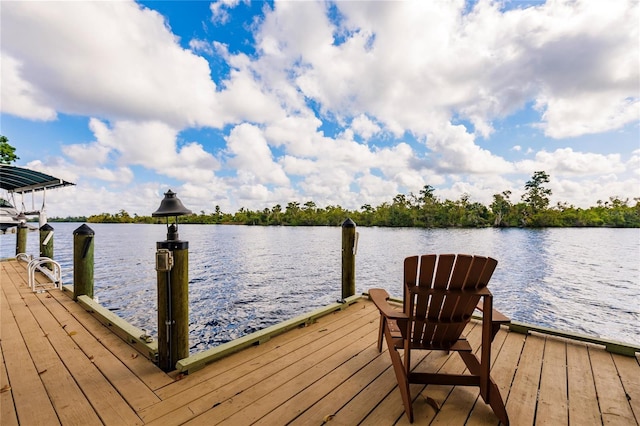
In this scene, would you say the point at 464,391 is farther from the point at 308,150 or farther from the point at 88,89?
the point at 308,150

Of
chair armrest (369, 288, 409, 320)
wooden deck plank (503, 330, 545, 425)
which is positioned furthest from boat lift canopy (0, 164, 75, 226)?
wooden deck plank (503, 330, 545, 425)

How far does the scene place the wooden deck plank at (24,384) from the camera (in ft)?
4.96

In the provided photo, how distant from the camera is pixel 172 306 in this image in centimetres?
204

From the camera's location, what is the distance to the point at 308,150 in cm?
3328

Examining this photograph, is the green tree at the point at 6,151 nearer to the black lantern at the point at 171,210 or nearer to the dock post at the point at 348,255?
the black lantern at the point at 171,210

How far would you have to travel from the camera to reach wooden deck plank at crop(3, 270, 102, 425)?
1.53m

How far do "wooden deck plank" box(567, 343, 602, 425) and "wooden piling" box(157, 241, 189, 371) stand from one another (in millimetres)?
2478

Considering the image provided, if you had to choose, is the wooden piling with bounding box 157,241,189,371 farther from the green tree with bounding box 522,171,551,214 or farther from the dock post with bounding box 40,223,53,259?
the green tree with bounding box 522,171,551,214

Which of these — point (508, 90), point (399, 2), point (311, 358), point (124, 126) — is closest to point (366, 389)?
point (311, 358)

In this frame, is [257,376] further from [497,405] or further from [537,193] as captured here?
[537,193]

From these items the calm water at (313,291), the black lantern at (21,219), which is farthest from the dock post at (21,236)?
the calm water at (313,291)

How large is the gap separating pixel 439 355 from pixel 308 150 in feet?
106

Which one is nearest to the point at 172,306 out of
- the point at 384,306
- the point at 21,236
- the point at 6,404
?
the point at 6,404

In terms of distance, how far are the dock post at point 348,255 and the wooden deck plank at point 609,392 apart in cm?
240
